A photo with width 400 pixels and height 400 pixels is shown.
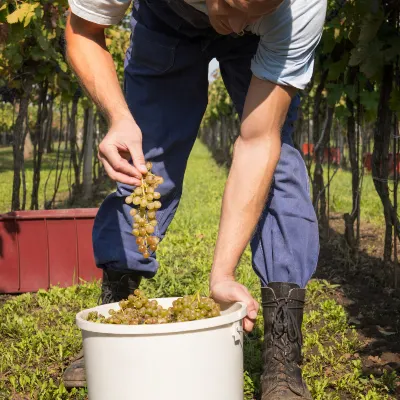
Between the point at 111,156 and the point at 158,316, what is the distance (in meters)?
0.44

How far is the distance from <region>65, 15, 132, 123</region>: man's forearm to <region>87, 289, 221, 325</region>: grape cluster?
0.54m

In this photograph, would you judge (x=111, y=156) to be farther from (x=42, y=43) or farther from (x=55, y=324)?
(x=42, y=43)

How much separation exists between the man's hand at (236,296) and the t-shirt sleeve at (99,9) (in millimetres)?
860

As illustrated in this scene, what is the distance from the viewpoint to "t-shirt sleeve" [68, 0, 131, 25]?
206 centimetres

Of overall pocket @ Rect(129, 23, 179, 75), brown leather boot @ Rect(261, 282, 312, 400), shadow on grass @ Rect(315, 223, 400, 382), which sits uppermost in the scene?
overall pocket @ Rect(129, 23, 179, 75)

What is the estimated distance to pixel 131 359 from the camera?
1643 millimetres

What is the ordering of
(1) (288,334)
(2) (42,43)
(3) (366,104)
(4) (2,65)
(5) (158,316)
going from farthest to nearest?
(4) (2,65)
(2) (42,43)
(3) (366,104)
(1) (288,334)
(5) (158,316)

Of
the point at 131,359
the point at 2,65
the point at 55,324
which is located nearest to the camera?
the point at 131,359

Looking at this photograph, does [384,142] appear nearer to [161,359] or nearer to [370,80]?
[370,80]

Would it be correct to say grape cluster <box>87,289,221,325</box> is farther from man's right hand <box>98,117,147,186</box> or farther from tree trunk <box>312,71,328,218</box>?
tree trunk <box>312,71,328,218</box>

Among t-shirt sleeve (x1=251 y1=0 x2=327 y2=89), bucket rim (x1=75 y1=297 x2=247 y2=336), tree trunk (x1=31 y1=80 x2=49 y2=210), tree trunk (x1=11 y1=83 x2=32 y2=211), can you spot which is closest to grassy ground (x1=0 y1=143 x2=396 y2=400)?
bucket rim (x1=75 y1=297 x2=247 y2=336)

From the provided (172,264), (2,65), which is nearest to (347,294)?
(172,264)

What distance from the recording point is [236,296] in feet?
6.13

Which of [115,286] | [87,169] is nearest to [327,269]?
[115,286]
